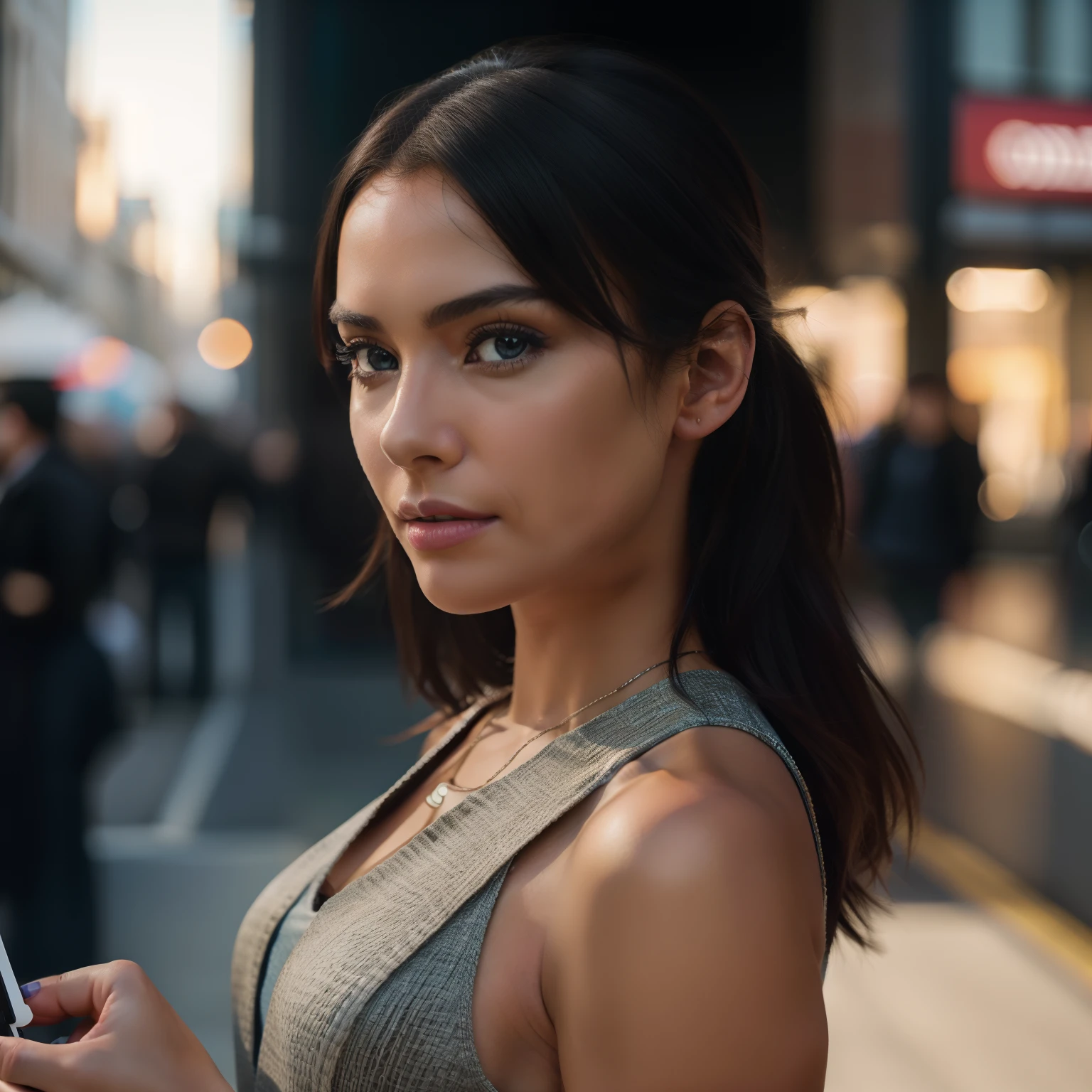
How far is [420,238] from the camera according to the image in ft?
3.32

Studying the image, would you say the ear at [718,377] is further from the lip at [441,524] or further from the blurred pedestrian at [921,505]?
the blurred pedestrian at [921,505]

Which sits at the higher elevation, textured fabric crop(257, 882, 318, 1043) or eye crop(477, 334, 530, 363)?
eye crop(477, 334, 530, 363)

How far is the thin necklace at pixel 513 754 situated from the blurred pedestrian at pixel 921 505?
18.0ft

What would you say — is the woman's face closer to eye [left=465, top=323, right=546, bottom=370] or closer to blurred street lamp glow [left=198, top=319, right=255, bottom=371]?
eye [left=465, top=323, right=546, bottom=370]

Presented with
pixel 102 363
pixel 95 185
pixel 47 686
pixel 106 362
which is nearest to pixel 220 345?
A: pixel 106 362

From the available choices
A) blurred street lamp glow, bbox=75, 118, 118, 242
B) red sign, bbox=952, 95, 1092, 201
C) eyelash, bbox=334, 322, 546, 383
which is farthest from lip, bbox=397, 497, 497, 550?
red sign, bbox=952, 95, 1092, 201

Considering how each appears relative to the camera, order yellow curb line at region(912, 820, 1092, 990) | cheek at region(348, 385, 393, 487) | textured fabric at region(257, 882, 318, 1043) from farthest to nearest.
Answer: yellow curb line at region(912, 820, 1092, 990) → textured fabric at region(257, 882, 318, 1043) → cheek at region(348, 385, 393, 487)

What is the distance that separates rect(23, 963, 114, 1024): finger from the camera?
1027 millimetres

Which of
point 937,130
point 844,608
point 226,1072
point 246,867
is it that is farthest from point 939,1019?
point 937,130

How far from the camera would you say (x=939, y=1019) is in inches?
133

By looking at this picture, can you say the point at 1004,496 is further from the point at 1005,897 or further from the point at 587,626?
the point at 587,626

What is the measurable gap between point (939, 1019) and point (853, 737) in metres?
2.56

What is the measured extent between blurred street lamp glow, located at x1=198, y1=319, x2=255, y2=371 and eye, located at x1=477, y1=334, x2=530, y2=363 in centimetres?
1351

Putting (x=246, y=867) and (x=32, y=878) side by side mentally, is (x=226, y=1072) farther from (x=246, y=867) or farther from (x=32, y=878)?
(x=246, y=867)
